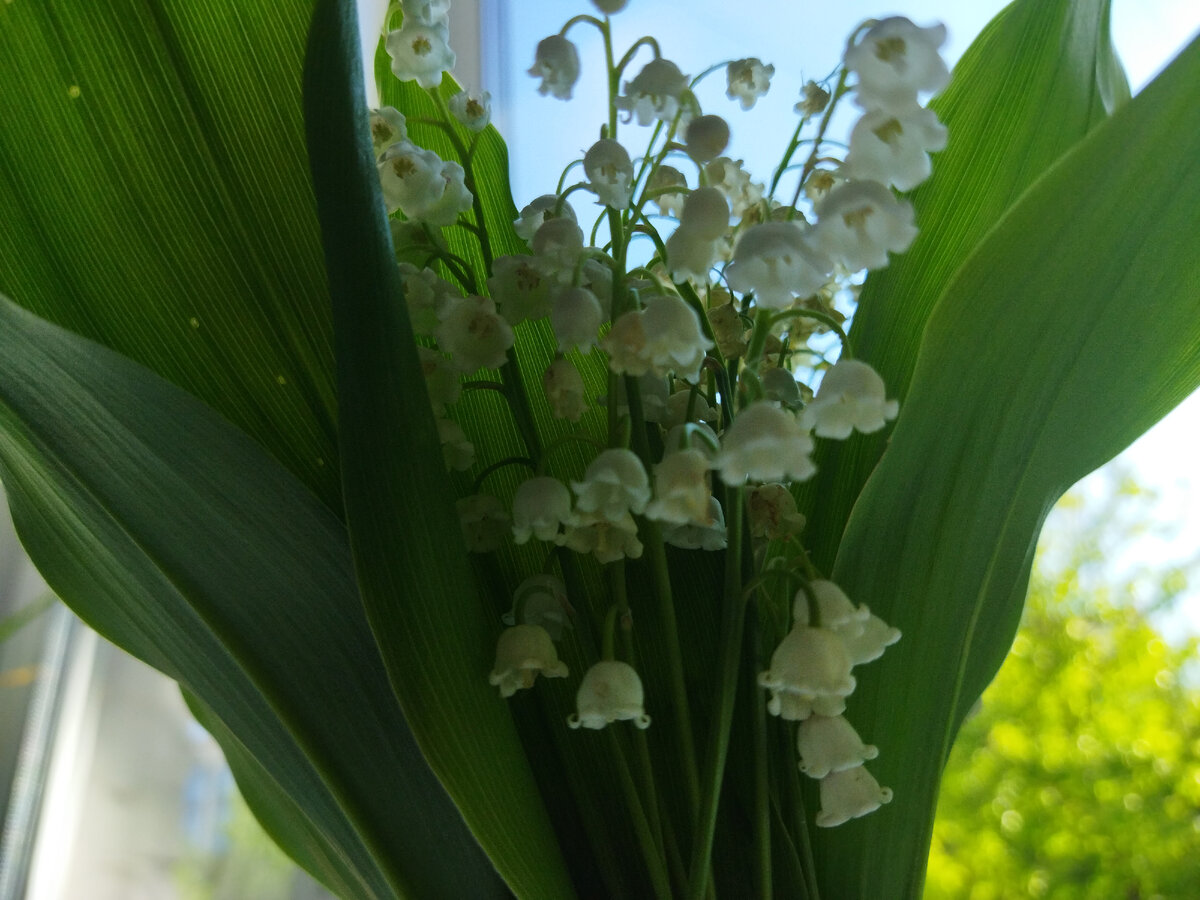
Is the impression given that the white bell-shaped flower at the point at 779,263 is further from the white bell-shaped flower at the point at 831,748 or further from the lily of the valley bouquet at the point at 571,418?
the white bell-shaped flower at the point at 831,748

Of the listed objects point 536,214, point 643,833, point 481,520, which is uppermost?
point 536,214

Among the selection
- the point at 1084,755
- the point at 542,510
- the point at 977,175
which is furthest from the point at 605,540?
the point at 1084,755

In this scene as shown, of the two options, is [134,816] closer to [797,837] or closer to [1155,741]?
[797,837]

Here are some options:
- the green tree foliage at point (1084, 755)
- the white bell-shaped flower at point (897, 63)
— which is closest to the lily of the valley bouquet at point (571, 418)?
the white bell-shaped flower at point (897, 63)

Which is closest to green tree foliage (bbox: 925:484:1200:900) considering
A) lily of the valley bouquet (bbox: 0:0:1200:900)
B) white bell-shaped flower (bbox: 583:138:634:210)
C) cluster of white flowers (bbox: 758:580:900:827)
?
lily of the valley bouquet (bbox: 0:0:1200:900)

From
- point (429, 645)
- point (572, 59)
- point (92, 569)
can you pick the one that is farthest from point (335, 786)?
point (572, 59)

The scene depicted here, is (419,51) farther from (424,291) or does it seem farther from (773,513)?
(773,513)
